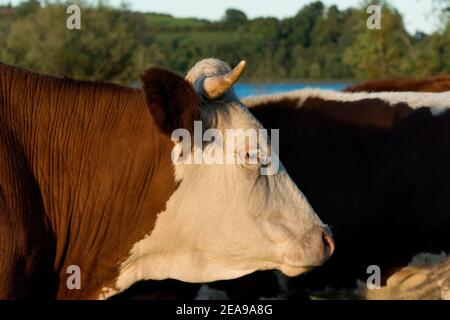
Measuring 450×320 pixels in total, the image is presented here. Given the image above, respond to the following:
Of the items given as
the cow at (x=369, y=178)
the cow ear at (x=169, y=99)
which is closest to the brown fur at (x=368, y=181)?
the cow at (x=369, y=178)

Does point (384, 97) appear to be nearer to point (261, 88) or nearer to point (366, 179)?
point (366, 179)

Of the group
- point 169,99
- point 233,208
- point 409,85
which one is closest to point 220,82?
point 169,99

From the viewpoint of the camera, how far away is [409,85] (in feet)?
29.4

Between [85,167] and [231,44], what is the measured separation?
1277 inches

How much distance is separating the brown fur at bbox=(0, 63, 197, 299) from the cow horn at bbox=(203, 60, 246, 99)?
0.14 meters

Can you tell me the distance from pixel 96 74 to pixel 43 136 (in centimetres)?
2765

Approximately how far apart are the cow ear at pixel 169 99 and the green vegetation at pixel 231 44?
2266 cm

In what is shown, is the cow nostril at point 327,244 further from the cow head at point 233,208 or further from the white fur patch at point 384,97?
the white fur patch at point 384,97

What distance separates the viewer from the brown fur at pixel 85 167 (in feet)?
16.3

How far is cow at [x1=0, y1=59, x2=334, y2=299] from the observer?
501 cm

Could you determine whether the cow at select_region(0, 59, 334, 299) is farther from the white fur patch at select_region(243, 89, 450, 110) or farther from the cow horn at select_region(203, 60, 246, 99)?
the white fur patch at select_region(243, 89, 450, 110)

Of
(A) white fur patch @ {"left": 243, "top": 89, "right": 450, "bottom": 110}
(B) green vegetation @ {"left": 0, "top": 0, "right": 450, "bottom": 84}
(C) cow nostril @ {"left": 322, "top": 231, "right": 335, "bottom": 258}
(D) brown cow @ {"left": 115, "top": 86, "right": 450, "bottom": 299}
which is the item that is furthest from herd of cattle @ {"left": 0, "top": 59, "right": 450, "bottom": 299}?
(B) green vegetation @ {"left": 0, "top": 0, "right": 450, "bottom": 84}

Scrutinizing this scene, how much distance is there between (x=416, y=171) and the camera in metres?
7.01
